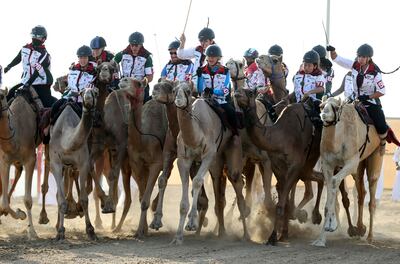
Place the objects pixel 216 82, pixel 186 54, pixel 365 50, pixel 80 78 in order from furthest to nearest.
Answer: pixel 186 54, pixel 80 78, pixel 365 50, pixel 216 82

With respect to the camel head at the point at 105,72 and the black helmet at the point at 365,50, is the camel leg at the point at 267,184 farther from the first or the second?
the camel head at the point at 105,72

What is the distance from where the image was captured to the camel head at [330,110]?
16.2 metres

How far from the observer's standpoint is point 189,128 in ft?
53.9

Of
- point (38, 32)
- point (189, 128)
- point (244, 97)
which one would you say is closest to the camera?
point (189, 128)

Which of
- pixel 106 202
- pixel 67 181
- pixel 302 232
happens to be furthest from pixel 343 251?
pixel 67 181

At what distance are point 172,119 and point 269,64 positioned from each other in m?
2.85

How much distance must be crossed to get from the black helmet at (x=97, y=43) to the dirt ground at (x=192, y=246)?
133 inches

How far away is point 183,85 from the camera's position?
16.2 metres

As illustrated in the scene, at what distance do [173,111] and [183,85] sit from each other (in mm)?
954

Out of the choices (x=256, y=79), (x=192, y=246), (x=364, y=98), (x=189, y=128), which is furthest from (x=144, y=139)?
(x=364, y=98)

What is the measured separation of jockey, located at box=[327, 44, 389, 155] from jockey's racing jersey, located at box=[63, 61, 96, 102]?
4.50m

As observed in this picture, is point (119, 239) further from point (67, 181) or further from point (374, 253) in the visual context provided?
point (374, 253)

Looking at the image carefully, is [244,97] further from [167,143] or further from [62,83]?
[62,83]

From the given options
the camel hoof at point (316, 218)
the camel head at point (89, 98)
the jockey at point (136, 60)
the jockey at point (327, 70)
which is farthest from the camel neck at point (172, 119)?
the jockey at point (327, 70)
